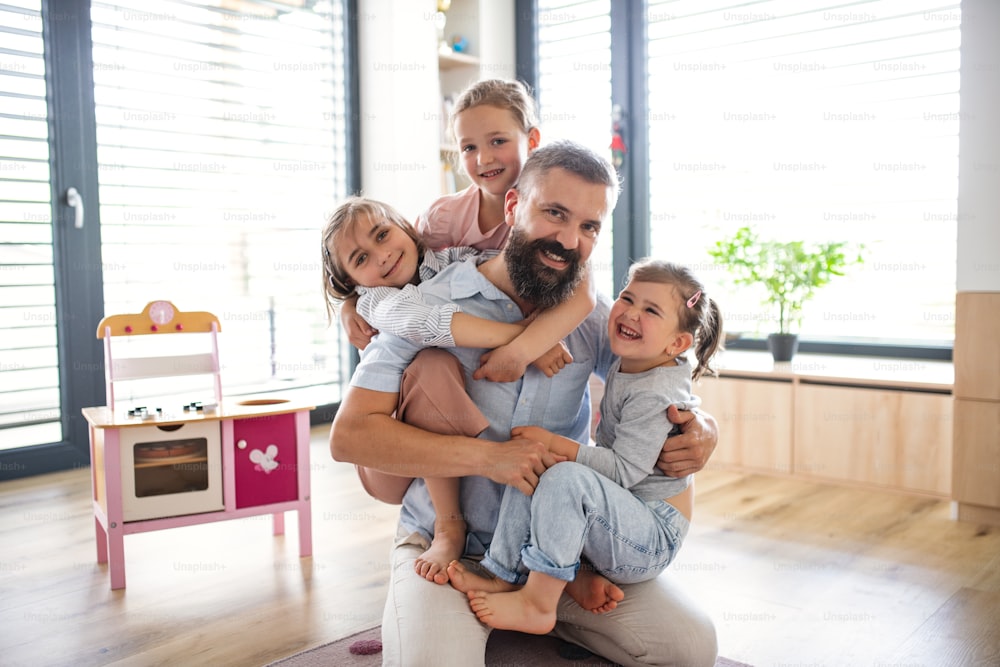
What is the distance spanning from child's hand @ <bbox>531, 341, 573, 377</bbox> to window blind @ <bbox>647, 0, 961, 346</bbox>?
7.80ft

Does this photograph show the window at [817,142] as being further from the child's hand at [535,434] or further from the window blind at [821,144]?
the child's hand at [535,434]

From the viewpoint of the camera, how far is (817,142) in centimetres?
394

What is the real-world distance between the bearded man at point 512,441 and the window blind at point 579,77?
108 inches

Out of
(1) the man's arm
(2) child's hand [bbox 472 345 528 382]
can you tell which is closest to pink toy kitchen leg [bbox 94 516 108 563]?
(1) the man's arm

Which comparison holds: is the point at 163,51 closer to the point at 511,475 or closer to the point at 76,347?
the point at 76,347

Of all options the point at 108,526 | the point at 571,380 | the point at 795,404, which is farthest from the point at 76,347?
the point at 795,404

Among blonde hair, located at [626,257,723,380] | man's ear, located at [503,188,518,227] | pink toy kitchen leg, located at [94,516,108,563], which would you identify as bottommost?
pink toy kitchen leg, located at [94,516,108,563]

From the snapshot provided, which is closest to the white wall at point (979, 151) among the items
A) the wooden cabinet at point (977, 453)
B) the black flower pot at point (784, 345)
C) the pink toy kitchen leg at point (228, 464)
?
the wooden cabinet at point (977, 453)

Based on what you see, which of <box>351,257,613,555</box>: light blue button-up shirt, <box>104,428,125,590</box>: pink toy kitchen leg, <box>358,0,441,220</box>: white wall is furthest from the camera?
<box>358,0,441,220</box>: white wall

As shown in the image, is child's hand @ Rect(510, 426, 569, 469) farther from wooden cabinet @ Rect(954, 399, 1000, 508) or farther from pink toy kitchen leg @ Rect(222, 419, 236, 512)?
wooden cabinet @ Rect(954, 399, 1000, 508)

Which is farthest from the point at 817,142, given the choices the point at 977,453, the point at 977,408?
the point at 977,453

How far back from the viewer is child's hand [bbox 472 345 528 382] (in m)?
1.69

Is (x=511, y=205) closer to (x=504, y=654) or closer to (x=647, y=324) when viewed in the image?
(x=647, y=324)

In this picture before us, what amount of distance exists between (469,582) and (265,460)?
1.09 metres
